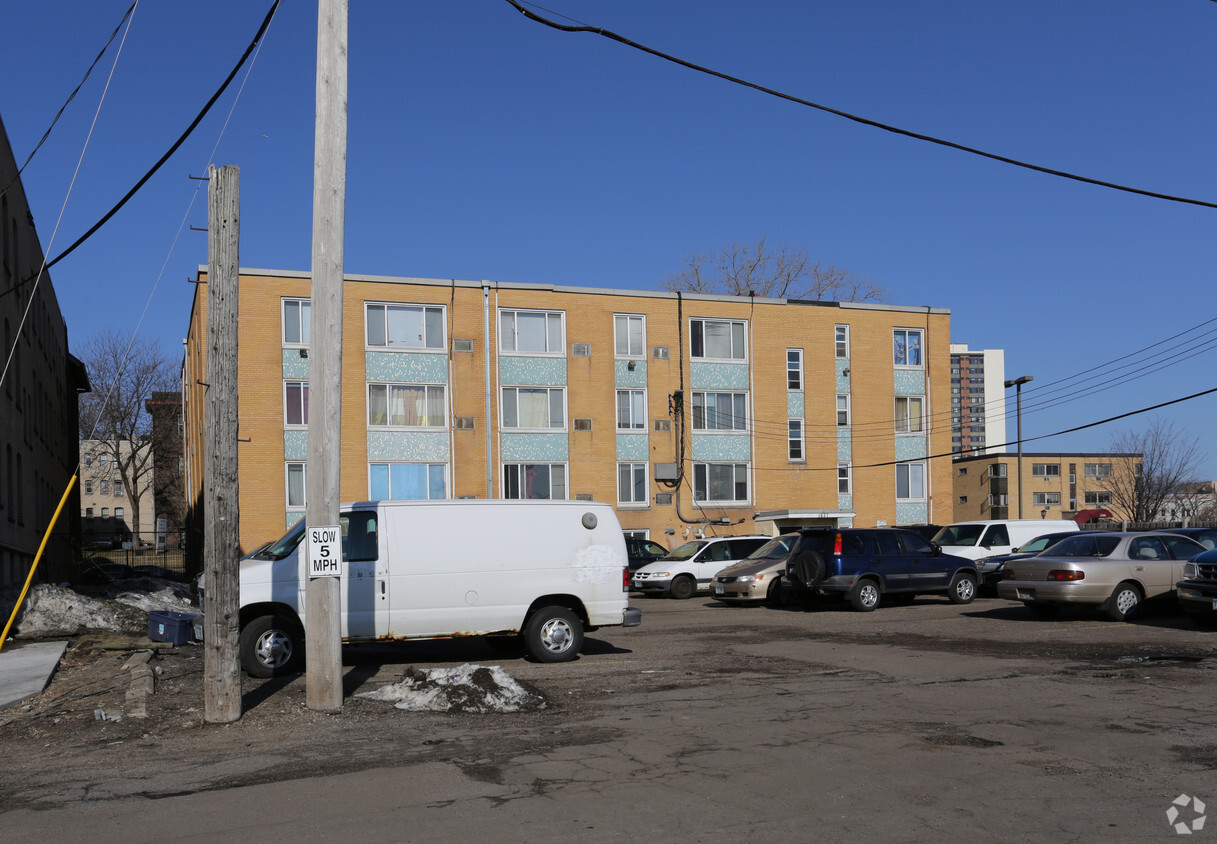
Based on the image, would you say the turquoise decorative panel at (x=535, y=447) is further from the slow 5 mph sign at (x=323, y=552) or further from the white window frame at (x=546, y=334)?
the slow 5 mph sign at (x=323, y=552)

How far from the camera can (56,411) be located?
1544 inches

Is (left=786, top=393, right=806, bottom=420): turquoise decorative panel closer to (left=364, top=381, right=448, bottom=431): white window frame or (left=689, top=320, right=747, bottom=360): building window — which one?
(left=689, top=320, right=747, bottom=360): building window

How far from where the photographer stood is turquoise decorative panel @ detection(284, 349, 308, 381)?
3781 centimetres

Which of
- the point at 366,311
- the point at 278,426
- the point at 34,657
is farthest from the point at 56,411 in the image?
the point at 34,657

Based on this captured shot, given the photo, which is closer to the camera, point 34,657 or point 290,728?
point 290,728

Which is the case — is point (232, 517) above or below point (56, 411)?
below

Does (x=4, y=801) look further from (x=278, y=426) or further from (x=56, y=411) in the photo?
(x=56, y=411)

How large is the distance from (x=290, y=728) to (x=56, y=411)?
116ft

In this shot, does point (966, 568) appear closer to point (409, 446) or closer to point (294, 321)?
point (409, 446)

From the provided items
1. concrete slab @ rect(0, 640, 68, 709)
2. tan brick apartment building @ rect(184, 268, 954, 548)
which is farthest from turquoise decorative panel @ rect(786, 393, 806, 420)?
concrete slab @ rect(0, 640, 68, 709)

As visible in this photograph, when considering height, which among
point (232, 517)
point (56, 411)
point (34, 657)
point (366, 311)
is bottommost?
point (34, 657)

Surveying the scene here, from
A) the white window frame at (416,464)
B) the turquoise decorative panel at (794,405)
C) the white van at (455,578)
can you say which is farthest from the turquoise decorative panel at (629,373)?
the white van at (455,578)

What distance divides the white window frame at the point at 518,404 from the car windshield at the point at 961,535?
18103 mm

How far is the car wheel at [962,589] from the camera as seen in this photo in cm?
2195
